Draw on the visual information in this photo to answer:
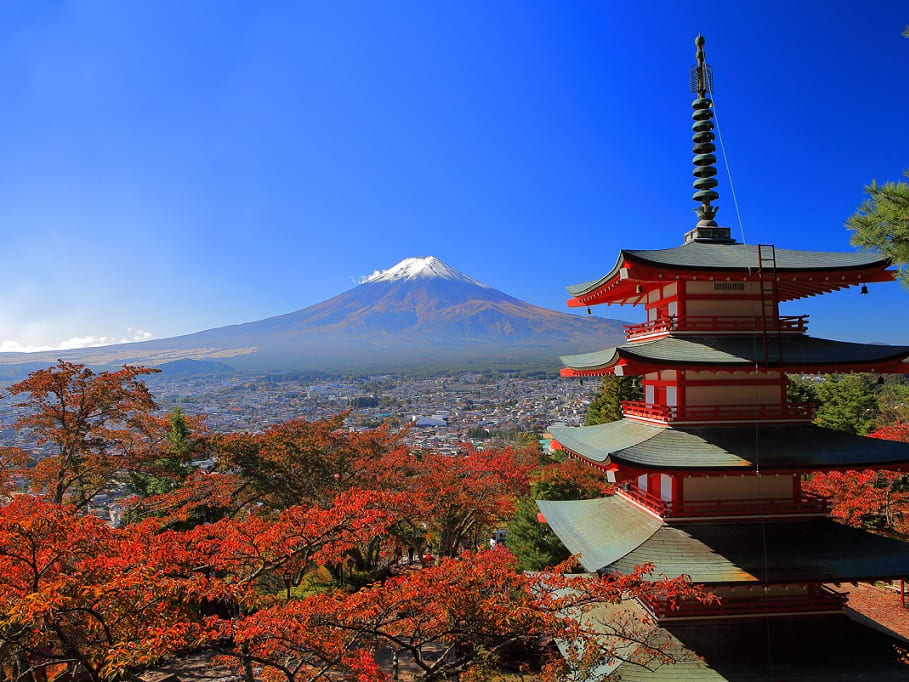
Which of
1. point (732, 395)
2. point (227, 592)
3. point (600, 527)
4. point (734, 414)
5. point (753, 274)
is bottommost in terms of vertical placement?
point (227, 592)

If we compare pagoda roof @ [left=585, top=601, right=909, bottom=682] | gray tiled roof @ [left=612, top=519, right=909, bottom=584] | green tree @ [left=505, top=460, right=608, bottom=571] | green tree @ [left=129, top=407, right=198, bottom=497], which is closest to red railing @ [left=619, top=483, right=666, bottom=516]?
gray tiled roof @ [left=612, top=519, right=909, bottom=584]

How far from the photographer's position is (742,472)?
7.29 metres

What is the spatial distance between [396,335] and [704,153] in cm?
14550

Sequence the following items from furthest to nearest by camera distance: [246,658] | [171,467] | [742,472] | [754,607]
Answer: [171,467] → [754,607] → [742,472] → [246,658]

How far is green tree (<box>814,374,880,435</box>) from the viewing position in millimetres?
24869

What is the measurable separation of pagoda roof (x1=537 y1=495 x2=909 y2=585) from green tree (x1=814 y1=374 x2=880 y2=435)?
19.1m

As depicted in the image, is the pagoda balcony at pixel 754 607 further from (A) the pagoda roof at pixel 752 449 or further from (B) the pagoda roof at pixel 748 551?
(A) the pagoda roof at pixel 752 449

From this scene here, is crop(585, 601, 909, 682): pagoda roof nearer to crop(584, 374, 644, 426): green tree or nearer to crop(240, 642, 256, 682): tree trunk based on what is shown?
crop(240, 642, 256, 682): tree trunk

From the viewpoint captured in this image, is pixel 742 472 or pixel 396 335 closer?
pixel 742 472

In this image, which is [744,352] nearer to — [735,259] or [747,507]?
[735,259]

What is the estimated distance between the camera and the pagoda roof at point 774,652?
22.4ft

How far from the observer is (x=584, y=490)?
56.7ft

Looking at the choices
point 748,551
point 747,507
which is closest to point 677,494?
point 747,507

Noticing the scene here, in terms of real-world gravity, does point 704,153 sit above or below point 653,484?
above
